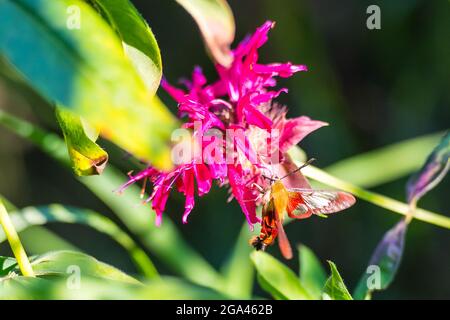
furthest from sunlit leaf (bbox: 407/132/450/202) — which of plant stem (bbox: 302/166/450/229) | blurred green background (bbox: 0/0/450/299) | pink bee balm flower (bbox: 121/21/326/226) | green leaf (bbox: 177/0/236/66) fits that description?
blurred green background (bbox: 0/0/450/299)

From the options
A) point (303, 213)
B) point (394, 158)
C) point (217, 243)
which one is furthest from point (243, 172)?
point (217, 243)

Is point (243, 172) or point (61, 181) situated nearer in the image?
point (243, 172)

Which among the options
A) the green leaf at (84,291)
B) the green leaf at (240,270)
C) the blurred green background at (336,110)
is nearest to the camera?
the green leaf at (84,291)

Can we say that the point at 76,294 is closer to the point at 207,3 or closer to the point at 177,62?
the point at 207,3

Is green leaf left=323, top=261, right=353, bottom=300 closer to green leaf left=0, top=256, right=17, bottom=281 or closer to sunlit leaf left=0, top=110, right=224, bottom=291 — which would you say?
green leaf left=0, top=256, right=17, bottom=281

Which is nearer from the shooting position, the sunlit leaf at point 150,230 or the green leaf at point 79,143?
the green leaf at point 79,143

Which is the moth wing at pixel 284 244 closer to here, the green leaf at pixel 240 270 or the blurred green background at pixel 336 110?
the green leaf at pixel 240 270

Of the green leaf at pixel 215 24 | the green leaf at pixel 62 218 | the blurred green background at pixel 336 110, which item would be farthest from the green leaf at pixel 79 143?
the blurred green background at pixel 336 110

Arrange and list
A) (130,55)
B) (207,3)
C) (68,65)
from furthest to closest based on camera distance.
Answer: (207,3), (130,55), (68,65)
